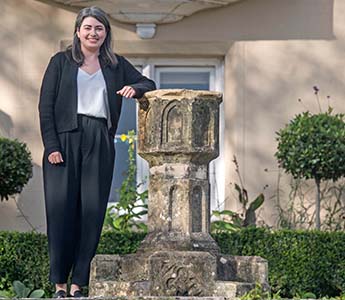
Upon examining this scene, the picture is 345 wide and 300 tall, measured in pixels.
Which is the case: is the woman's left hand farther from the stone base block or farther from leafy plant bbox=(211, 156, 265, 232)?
leafy plant bbox=(211, 156, 265, 232)

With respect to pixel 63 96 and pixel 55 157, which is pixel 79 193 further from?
pixel 63 96

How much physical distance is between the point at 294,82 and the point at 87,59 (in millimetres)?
4793

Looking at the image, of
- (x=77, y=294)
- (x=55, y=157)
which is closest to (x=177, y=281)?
(x=77, y=294)

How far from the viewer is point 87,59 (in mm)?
9188

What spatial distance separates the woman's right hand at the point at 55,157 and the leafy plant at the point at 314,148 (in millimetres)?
4038

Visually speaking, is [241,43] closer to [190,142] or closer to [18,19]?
[18,19]

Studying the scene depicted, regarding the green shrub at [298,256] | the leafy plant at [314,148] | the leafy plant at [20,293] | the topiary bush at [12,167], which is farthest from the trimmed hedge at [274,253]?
the leafy plant at [20,293]

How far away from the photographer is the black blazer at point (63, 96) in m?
9.02

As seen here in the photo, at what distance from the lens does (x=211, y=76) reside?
1388 centimetres

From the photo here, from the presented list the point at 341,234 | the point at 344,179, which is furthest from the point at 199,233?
the point at 344,179

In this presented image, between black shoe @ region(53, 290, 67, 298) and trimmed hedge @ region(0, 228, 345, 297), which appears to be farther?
trimmed hedge @ region(0, 228, 345, 297)

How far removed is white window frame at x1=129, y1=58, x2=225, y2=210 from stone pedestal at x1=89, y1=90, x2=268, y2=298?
14.2 ft

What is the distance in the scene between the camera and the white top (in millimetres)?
9055

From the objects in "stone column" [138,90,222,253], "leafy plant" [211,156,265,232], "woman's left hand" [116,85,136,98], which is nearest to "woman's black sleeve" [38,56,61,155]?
"woman's left hand" [116,85,136,98]
